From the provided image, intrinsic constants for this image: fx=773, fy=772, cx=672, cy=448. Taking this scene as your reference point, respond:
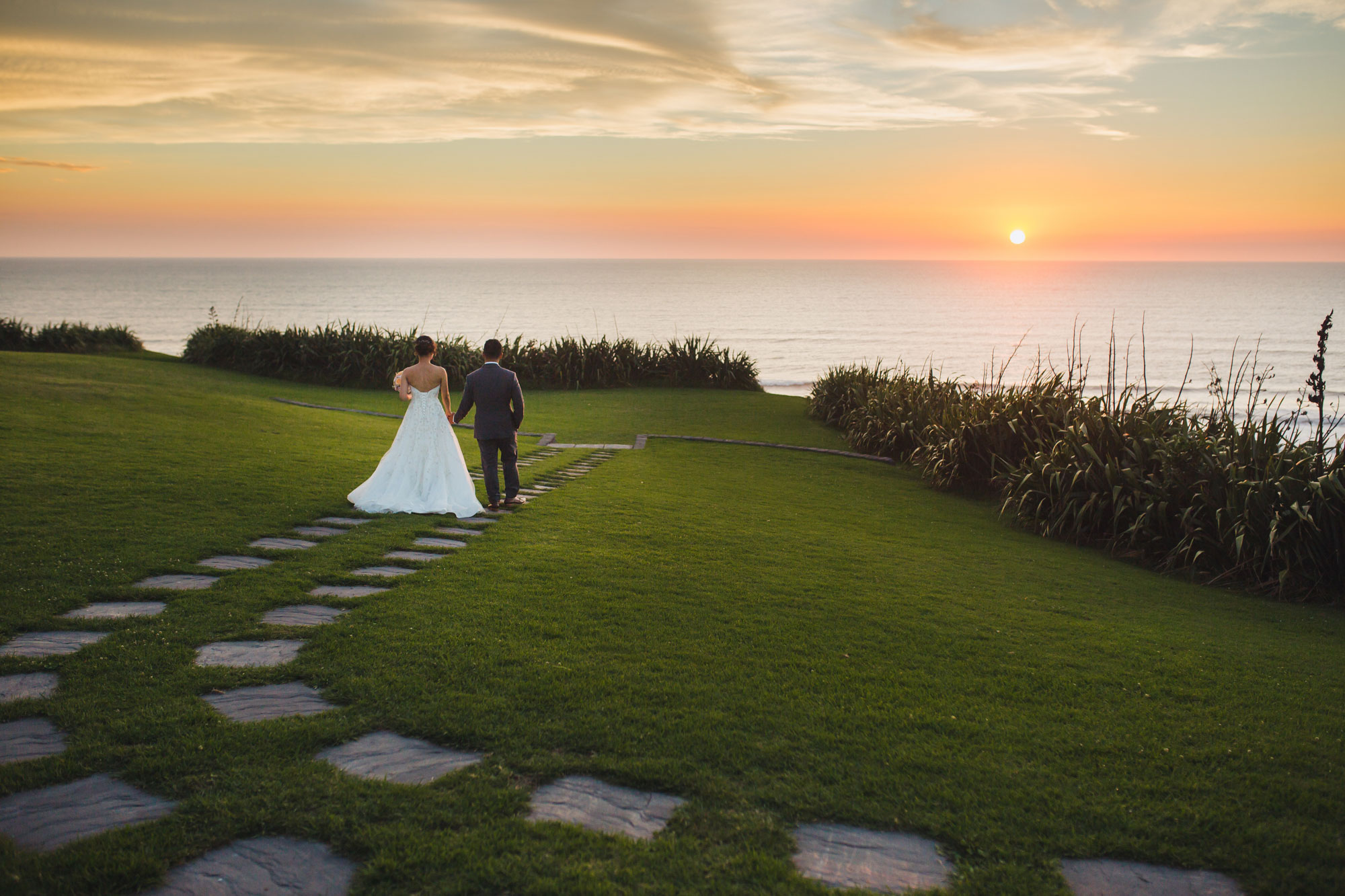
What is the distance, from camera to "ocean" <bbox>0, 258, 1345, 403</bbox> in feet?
148

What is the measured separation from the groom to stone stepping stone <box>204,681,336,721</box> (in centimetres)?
484

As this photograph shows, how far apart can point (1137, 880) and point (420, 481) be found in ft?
23.7

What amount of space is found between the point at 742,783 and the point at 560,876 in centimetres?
92

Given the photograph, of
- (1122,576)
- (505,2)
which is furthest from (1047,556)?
(505,2)

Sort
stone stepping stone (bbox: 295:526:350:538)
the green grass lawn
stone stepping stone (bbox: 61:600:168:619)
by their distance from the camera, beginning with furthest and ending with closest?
stone stepping stone (bbox: 295:526:350:538)
stone stepping stone (bbox: 61:600:168:619)
the green grass lawn

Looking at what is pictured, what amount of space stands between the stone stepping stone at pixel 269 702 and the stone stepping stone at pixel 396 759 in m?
0.41

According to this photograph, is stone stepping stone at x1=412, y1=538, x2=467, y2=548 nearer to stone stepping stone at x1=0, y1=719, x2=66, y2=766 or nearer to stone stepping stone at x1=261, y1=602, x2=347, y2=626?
stone stepping stone at x1=261, y1=602, x2=347, y2=626

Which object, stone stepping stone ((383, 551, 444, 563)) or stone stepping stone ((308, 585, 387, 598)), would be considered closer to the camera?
stone stepping stone ((308, 585, 387, 598))

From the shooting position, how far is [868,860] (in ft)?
8.95

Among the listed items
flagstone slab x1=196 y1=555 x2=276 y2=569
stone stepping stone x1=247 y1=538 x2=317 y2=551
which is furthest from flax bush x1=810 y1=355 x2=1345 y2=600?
flagstone slab x1=196 y1=555 x2=276 y2=569

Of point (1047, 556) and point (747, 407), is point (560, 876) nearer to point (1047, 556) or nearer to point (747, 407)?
point (1047, 556)

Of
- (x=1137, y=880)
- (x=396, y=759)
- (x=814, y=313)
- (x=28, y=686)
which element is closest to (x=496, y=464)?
(x=28, y=686)

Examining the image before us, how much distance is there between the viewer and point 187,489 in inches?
311

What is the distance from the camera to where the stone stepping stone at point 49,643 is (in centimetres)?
407
